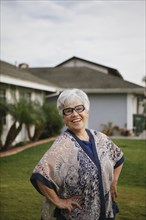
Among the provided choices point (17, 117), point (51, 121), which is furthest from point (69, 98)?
point (51, 121)

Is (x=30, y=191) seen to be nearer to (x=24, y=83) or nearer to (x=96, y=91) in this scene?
(x=24, y=83)

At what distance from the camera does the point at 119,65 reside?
127 ft

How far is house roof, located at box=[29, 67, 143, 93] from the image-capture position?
20.5m

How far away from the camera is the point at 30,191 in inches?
258

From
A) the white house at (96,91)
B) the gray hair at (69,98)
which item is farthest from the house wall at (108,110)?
the gray hair at (69,98)

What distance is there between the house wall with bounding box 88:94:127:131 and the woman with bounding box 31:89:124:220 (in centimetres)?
1789

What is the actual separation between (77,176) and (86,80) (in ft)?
67.7

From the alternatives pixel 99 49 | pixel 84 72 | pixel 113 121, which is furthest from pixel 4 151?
pixel 99 49

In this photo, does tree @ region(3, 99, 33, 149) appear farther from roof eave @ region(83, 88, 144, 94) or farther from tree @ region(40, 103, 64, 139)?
roof eave @ region(83, 88, 144, 94)

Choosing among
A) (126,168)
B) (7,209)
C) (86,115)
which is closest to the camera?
(86,115)

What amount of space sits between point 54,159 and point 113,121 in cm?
1827

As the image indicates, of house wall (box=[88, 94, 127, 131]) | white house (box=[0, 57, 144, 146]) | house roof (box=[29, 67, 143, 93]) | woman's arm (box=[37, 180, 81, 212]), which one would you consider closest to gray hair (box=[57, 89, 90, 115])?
woman's arm (box=[37, 180, 81, 212])

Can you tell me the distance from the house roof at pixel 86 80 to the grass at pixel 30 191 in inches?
404

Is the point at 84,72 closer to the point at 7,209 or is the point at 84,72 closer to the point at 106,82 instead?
the point at 106,82
